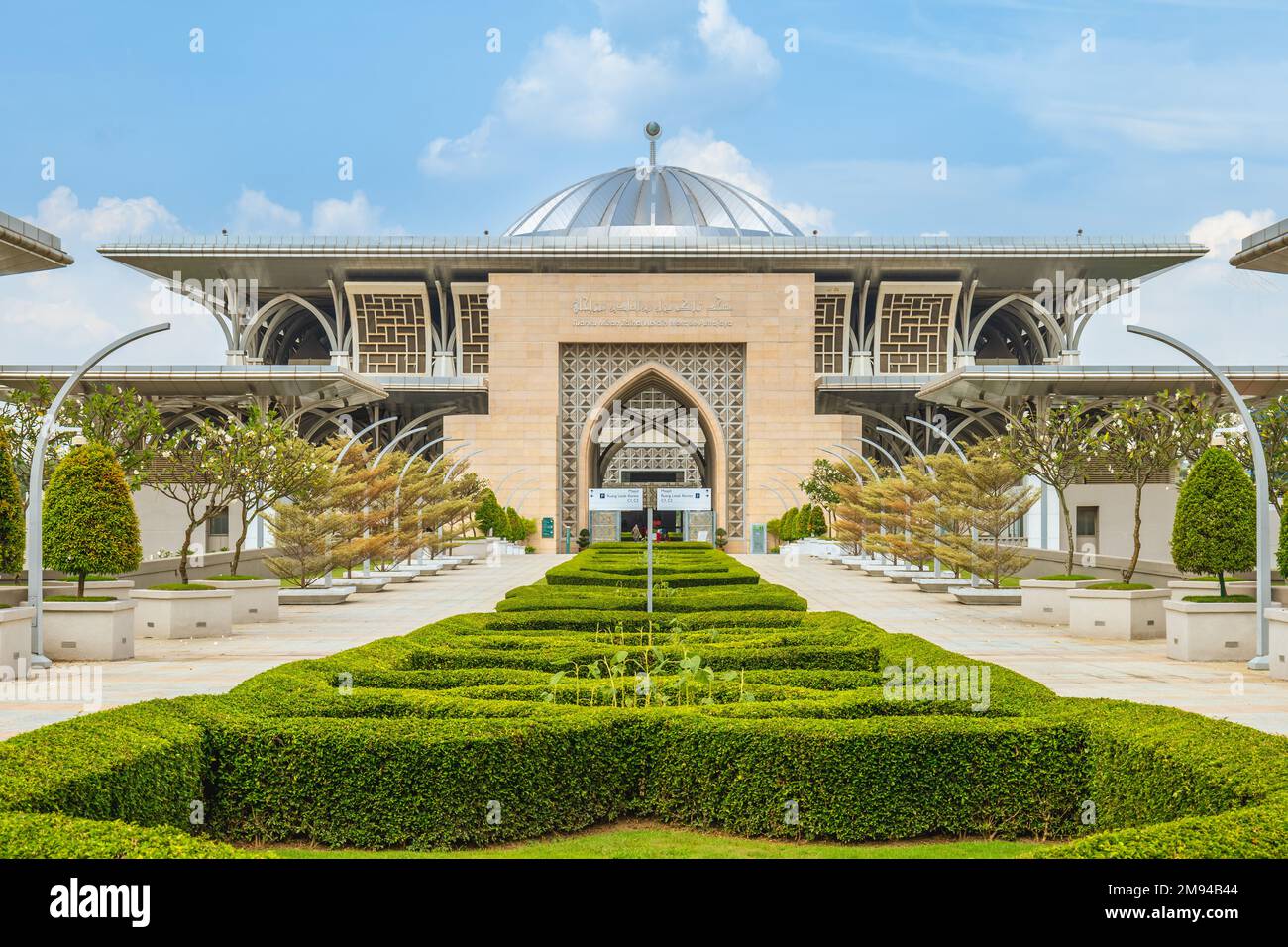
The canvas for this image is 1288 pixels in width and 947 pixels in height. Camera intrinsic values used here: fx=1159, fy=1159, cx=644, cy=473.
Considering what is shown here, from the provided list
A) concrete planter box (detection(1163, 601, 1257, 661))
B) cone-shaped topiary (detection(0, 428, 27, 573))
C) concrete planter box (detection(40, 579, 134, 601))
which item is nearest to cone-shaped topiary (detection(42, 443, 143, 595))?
cone-shaped topiary (detection(0, 428, 27, 573))

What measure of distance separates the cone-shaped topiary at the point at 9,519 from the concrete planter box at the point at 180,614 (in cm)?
385

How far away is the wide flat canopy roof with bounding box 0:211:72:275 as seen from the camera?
63.2 ft

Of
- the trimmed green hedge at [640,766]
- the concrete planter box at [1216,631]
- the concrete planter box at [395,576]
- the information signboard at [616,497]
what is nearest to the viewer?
the trimmed green hedge at [640,766]

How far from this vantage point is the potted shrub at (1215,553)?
16188mm

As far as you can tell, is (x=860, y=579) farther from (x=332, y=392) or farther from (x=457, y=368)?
(x=457, y=368)

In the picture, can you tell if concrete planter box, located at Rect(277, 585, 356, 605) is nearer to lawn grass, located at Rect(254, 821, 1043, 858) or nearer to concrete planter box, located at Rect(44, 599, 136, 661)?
concrete planter box, located at Rect(44, 599, 136, 661)

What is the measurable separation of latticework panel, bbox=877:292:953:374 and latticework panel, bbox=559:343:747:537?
8539mm

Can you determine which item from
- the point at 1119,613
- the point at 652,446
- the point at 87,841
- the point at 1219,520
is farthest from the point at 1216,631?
the point at 652,446

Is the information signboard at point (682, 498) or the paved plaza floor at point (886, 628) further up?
the information signboard at point (682, 498)

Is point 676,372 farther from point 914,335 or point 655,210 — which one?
point 655,210

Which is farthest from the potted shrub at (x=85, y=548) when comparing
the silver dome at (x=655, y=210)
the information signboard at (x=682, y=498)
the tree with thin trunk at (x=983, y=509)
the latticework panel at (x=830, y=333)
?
the silver dome at (x=655, y=210)

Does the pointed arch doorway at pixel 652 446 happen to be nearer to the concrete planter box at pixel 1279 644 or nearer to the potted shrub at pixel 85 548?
the potted shrub at pixel 85 548

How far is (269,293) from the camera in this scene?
2494 inches
